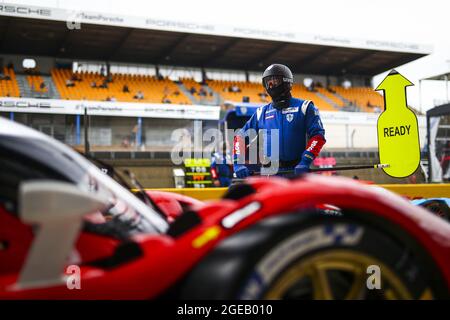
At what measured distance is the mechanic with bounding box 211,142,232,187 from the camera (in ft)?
52.2

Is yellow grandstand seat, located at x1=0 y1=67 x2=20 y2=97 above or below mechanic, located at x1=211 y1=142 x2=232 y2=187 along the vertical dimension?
above

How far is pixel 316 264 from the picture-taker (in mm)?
1503

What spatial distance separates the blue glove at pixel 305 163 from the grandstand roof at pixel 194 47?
21701mm

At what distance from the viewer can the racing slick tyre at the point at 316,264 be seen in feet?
4.62

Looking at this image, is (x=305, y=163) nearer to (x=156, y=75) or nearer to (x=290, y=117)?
(x=290, y=117)

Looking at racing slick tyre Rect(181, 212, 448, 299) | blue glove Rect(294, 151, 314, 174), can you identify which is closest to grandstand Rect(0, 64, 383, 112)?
blue glove Rect(294, 151, 314, 174)

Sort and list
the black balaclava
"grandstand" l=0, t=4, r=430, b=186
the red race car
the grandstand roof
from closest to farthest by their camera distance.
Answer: the red race car → the black balaclava → "grandstand" l=0, t=4, r=430, b=186 → the grandstand roof

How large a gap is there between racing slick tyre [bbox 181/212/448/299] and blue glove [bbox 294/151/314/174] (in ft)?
9.25

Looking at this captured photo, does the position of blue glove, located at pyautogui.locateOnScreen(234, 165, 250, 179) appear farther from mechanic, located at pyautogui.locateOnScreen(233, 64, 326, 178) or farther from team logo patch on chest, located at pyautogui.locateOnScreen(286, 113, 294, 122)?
team logo patch on chest, located at pyautogui.locateOnScreen(286, 113, 294, 122)

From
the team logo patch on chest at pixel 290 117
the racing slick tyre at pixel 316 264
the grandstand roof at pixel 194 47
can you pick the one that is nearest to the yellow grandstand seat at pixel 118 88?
the grandstand roof at pixel 194 47

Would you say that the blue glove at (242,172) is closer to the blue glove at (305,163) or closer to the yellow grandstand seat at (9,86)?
the blue glove at (305,163)

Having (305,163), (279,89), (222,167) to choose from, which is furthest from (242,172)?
(222,167)

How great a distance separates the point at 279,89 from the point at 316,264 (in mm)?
3461

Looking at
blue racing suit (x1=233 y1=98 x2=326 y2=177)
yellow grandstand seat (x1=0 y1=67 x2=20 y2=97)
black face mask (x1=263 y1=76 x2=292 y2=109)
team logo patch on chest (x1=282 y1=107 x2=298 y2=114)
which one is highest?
yellow grandstand seat (x1=0 y1=67 x2=20 y2=97)
